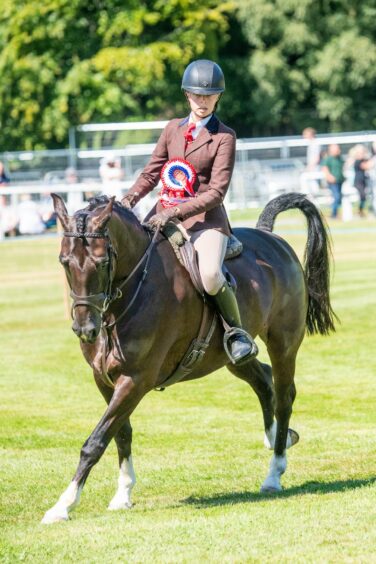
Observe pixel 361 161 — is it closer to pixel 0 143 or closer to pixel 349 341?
pixel 0 143

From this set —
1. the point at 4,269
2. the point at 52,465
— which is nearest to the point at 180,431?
the point at 52,465

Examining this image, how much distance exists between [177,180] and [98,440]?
208cm

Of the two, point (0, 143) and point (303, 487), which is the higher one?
point (303, 487)

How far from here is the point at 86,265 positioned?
8008 mm

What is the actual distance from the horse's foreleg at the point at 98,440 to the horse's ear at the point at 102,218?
3.68ft

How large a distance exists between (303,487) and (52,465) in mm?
2354

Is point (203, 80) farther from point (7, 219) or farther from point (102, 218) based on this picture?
point (7, 219)

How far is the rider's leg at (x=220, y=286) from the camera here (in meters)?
9.00

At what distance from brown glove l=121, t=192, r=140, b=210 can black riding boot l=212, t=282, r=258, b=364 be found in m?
0.92

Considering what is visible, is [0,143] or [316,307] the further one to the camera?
[0,143]

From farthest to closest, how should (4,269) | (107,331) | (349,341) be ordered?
(4,269) → (349,341) → (107,331)

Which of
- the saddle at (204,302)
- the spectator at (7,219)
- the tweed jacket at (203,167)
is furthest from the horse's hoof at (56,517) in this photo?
the spectator at (7,219)

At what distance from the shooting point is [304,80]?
56.4 metres

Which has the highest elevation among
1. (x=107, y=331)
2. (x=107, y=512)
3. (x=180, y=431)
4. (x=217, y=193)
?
(x=217, y=193)
